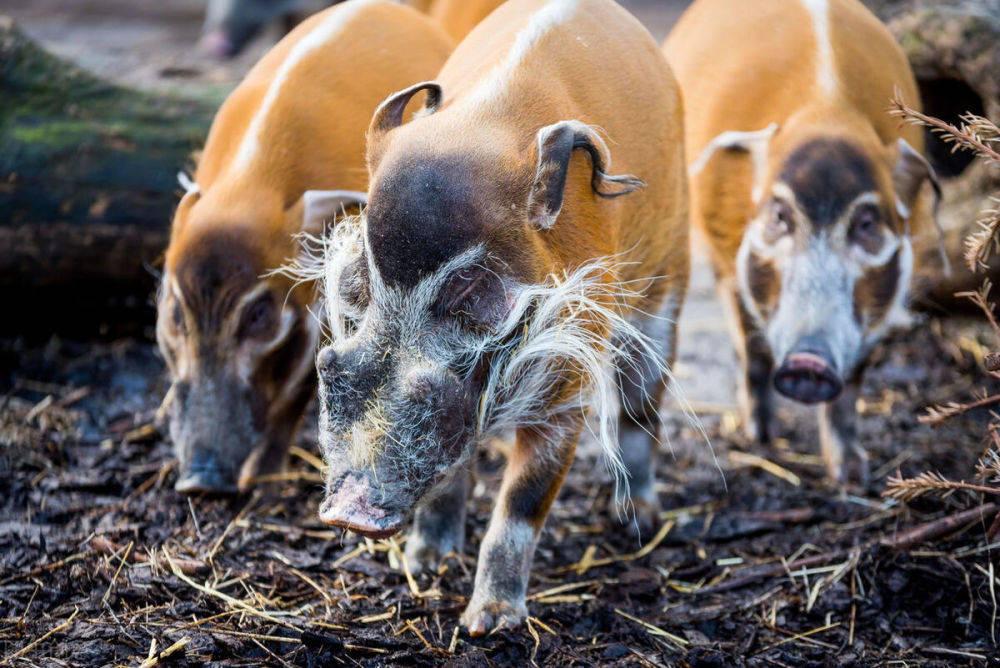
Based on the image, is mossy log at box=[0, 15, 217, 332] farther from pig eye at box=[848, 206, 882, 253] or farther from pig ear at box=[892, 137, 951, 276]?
pig ear at box=[892, 137, 951, 276]

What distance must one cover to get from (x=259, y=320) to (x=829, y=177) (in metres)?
2.16

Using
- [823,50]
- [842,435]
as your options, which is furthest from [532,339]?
[823,50]

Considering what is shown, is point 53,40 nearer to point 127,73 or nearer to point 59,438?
point 127,73

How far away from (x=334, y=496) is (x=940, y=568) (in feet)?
6.29

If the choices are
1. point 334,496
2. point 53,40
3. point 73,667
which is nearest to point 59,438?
point 73,667

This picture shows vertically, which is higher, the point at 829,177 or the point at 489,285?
the point at 489,285

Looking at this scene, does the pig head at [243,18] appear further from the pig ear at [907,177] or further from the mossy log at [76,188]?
the pig ear at [907,177]

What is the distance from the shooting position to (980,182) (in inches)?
207

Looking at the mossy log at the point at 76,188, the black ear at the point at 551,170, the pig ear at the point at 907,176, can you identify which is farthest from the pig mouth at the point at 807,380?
the mossy log at the point at 76,188

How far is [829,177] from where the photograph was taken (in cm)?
378

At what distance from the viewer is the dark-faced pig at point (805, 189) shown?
3.82 m

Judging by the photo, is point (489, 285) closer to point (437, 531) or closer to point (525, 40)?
point (525, 40)

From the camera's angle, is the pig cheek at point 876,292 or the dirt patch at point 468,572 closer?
the dirt patch at point 468,572

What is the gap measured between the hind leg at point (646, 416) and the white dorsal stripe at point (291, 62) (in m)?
1.51
